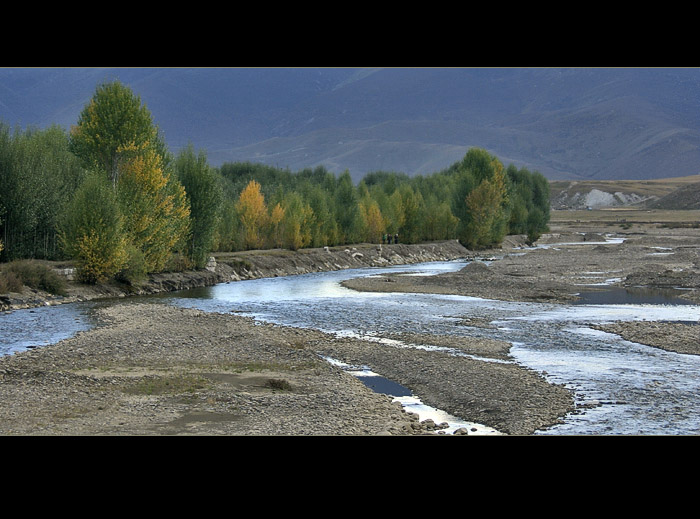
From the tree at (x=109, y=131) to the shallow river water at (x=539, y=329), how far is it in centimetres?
1103

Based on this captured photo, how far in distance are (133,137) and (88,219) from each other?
361 inches

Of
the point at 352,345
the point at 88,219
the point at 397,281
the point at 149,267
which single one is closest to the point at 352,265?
the point at 397,281

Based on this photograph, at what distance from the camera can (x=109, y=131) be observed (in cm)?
5138

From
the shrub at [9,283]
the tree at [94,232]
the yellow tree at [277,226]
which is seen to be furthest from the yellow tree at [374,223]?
the shrub at [9,283]

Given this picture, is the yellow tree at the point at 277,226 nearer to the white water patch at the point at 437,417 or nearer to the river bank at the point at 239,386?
the river bank at the point at 239,386

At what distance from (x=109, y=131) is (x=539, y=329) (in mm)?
33505

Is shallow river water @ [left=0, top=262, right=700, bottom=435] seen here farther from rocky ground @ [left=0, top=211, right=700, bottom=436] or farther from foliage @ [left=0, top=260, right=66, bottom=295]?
foliage @ [left=0, top=260, right=66, bottom=295]

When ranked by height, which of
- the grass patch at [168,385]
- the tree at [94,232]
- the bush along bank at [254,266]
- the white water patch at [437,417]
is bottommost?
the white water patch at [437,417]

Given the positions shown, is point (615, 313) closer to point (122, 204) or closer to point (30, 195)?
point (122, 204)

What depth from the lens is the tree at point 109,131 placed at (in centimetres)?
5122

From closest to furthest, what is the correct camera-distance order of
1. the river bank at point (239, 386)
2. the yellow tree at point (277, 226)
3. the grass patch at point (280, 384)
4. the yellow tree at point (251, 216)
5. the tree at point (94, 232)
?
1. the river bank at point (239, 386)
2. the grass patch at point (280, 384)
3. the tree at point (94, 232)
4. the yellow tree at point (251, 216)
5. the yellow tree at point (277, 226)

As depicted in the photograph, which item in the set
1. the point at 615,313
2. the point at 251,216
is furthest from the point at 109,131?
the point at 615,313

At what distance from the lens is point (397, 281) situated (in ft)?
196
